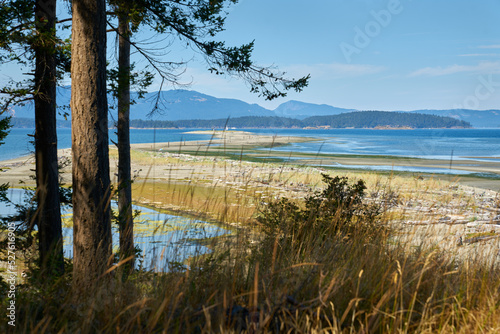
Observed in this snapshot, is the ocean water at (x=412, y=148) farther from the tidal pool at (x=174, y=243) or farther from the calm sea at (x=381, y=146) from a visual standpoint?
the tidal pool at (x=174, y=243)

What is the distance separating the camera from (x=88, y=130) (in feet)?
13.2

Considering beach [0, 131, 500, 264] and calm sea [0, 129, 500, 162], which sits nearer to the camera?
beach [0, 131, 500, 264]

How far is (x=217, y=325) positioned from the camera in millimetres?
1932

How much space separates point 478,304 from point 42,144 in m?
5.89

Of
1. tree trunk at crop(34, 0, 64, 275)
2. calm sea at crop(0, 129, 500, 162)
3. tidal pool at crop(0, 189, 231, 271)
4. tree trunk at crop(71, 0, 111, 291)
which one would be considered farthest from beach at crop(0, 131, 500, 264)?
calm sea at crop(0, 129, 500, 162)

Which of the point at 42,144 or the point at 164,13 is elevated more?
the point at 164,13

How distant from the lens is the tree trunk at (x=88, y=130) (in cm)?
397

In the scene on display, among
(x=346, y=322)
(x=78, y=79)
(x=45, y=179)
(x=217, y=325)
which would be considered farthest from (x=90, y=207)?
(x=346, y=322)

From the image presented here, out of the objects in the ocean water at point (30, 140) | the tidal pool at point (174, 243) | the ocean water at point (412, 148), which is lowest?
the ocean water at point (30, 140)

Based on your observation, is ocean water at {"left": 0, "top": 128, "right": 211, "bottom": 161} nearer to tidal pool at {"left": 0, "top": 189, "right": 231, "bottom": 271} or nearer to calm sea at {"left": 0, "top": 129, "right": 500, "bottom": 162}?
calm sea at {"left": 0, "top": 129, "right": 500, "bottom": 162}

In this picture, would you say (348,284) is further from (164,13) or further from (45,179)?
(164,13)

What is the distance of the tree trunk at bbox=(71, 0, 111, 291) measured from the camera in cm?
397

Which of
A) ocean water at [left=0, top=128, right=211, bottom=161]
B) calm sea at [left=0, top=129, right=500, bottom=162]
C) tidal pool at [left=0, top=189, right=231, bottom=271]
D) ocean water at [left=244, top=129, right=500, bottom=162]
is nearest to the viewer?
tidal pool at [left=0, top=189, right=231, bottom=271]

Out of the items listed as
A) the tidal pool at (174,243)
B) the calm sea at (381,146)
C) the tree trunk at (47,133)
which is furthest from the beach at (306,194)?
the calm sea at (381,146)
